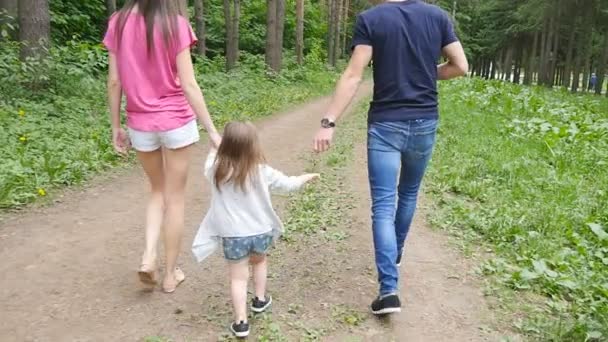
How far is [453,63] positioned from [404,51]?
1.55 ft

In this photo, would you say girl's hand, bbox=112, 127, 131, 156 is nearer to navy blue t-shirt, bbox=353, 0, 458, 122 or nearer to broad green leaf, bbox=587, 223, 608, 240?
navy blue t-shirt, bbox=353, 0, 458, 122

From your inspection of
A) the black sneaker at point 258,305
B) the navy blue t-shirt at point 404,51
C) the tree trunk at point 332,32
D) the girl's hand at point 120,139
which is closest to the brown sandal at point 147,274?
the black sneaker at point 258,305

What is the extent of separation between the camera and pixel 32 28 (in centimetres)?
1037

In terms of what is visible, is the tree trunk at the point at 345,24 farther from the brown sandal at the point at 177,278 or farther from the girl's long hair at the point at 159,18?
the girl's long hair at the point at 159,18

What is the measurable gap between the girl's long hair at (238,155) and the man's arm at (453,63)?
1368mm

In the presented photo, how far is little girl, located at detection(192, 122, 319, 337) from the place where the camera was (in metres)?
3.40

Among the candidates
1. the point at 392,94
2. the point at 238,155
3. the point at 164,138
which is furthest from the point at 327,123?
the point at 164,138

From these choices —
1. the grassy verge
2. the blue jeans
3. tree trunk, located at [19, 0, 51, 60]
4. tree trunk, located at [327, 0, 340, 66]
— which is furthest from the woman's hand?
tree trunk, located at [327, 0, 340, 66]

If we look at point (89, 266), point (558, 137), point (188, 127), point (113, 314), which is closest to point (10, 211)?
point (89, 266)

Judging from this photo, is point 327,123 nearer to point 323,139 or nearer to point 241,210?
point 323,139

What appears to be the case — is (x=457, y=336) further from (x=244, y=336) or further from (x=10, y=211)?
(x=10, y=211)

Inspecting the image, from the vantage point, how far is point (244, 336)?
345cm

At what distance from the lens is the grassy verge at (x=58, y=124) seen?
669cm

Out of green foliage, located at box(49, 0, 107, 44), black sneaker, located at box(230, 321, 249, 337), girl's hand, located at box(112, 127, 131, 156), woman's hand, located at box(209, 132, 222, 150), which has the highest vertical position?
green foliage, located at box(49, 0, 107, 44)
